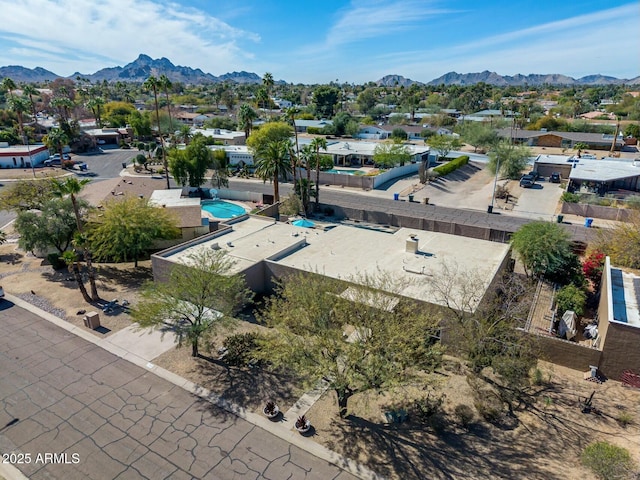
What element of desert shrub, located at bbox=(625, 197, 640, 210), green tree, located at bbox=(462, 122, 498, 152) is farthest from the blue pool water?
green tree, located at bbox=(462, 122, 498, 152)

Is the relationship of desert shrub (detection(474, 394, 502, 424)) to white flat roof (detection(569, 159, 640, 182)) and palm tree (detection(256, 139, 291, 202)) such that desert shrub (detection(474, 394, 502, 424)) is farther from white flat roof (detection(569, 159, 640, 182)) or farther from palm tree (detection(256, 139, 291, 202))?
white flat roof (detection(569, 159, 640, 182))

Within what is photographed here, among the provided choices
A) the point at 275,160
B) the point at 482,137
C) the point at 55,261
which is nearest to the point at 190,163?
the point at 275,160

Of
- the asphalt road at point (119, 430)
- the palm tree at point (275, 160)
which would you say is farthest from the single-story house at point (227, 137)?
the asphalt road at point (119, 430)

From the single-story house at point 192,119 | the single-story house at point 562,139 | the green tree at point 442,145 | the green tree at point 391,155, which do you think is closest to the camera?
the green tree at point 391,155

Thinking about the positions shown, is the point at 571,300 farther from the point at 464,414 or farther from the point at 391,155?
the point at 391,155

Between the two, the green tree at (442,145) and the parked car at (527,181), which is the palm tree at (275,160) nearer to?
the parked car at (527,181)

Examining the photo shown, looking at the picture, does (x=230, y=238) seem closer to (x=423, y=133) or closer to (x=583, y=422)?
(x=583, y=422)

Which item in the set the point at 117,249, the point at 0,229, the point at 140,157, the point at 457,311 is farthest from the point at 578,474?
the point at 140,157
